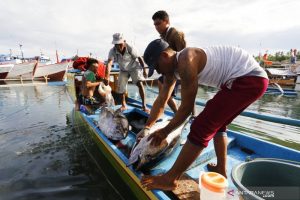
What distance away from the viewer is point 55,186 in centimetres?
415

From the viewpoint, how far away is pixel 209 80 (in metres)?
2.31

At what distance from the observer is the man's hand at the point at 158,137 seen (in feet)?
8.11

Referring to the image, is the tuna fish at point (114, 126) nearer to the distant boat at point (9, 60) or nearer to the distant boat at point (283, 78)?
the distant boat at point (283, 78)

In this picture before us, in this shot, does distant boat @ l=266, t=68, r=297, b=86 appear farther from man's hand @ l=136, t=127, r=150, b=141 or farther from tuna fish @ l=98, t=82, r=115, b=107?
man's hand @ l=136, t=127, r=150, b=141

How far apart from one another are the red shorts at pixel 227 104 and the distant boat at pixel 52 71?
28379 millimetres

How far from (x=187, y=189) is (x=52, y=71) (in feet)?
97.7

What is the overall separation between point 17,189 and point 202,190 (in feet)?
12.7

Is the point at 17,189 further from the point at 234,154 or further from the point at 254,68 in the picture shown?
the point at 254,68

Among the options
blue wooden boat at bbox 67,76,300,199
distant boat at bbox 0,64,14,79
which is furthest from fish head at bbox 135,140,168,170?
distant boat at bbox 0,64,14,79

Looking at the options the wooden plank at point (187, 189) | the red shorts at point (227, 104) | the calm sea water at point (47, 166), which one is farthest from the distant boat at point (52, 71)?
the red shorts at point (227, 104)

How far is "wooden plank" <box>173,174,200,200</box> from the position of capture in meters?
2.39

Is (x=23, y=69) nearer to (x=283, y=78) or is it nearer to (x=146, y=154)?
(x=146, y=154)

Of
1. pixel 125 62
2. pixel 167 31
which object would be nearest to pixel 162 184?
pixel 167 31

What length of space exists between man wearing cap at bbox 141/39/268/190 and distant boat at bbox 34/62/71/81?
28040 millimetres
